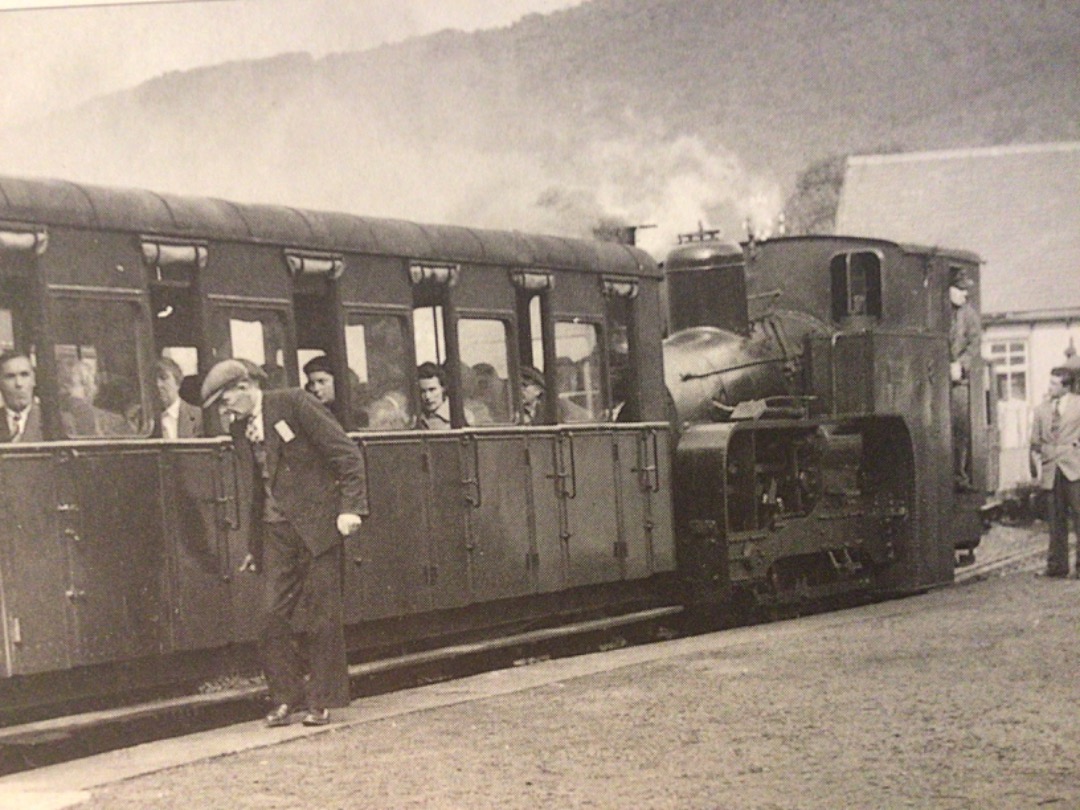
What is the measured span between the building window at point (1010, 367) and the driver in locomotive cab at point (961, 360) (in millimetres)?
1238

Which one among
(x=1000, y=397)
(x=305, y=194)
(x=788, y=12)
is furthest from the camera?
(x=1000, y=397)

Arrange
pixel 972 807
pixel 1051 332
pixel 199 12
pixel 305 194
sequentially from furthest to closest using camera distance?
pixel 1051 332, pixel 305 194, pixel 199 12, pixel 972 807

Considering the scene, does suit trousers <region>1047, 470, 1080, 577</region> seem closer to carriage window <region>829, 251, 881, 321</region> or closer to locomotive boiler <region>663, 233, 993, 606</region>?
locomotive boiler <region>663, 233, 993, 606</region>

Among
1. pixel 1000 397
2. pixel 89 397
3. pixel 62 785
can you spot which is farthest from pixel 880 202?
pixel 62 785

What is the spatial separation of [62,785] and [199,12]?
441 centimetres

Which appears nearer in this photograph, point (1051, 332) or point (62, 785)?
point (62, 785)

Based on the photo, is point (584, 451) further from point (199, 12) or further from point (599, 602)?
point (199, 12)

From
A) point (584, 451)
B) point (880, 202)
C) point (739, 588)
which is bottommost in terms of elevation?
point (739, 588)

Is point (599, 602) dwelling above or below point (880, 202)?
below

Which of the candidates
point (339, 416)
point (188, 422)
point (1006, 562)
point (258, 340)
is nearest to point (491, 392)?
point (339, 416)

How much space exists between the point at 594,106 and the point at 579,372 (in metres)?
2.11

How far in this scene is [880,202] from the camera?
46.3 ft

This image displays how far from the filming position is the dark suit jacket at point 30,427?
21.3 feet

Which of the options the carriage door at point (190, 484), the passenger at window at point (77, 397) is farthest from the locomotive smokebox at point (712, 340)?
the passenger at window at point (77, 397)
